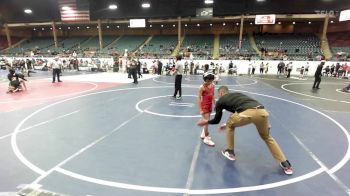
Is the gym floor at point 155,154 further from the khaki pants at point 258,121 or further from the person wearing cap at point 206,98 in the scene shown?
the khaki pants at point 258,121

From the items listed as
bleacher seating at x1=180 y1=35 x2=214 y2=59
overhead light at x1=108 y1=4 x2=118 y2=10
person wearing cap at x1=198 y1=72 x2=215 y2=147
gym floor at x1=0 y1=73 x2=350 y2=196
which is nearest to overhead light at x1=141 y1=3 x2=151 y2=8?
overhead light at x1=108 y1=4 x2=118 y2=10

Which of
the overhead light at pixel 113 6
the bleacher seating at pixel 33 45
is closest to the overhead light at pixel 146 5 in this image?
the overhead light at pixel 113 6

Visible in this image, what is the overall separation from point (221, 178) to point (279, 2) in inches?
1185

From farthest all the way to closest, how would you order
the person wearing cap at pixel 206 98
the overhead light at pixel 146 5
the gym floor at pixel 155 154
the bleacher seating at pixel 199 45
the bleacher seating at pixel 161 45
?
1. the bleacher seating at pixel 161 45
2. the overhead light at pixel 146 5
3. the bleacher seating at pixel 199 45
4. the person wearing cap at pixel 206 98
5. the gym floor at pixel 155 154

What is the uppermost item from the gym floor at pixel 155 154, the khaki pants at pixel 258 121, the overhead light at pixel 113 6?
the overhead light at pixel 113 6

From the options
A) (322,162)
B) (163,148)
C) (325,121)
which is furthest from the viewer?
(325,121)

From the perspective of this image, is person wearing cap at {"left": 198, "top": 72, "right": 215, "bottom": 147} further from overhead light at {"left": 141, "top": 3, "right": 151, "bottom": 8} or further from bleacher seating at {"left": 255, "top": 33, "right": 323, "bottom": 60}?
overhead light at {"left": 141, "top": 3, "right": 151, "bottom": 8}

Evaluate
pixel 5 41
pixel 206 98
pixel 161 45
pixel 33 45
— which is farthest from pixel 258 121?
pixel 5 41

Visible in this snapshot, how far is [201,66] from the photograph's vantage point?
2641 centimetres

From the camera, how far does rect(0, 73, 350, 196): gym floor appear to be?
3.75m

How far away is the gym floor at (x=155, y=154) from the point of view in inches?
148

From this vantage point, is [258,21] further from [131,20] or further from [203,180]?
[203,180]

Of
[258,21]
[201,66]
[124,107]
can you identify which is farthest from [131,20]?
[124,107]

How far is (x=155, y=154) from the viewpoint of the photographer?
4.90 meters
